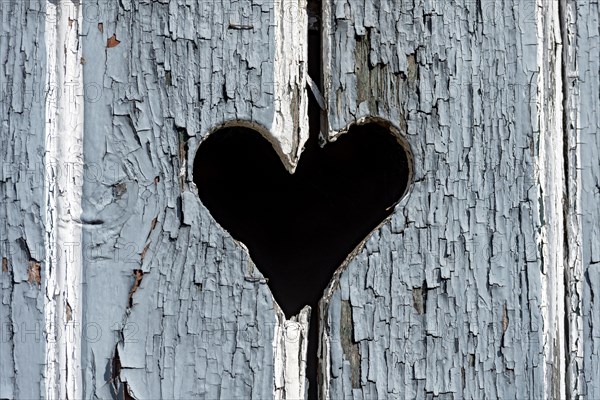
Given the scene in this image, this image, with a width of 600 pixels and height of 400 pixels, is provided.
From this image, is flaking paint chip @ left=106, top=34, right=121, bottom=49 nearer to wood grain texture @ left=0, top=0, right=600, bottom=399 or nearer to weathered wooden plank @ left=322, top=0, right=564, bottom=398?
wood grain texture @ left=0, top=0, right=600, bottom=399

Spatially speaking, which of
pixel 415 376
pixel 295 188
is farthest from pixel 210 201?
pixel 415 376

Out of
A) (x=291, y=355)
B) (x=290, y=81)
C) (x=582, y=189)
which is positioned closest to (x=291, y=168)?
(x=290, y=81)

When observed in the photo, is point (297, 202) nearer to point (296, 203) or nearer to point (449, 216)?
point (296, 203)

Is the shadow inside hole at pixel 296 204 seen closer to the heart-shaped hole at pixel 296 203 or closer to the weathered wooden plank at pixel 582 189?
the heart-shaped hole at pixel 296 203

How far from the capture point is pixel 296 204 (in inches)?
42.1

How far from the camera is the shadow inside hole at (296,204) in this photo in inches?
40.3

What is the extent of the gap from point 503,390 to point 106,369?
42 centimetres

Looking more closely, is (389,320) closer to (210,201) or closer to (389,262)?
(389,262)

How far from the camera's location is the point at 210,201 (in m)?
1.04

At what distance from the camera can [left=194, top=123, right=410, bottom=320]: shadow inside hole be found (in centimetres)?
102

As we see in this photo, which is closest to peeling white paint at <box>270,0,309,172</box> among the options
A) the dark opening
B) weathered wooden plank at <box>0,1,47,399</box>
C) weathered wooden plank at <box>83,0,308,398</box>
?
weathered wooden plank at <box>83,0,308,398</box>

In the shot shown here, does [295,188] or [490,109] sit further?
[295,188]

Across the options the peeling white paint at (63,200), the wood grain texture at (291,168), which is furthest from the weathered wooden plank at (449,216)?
the peeling white paint at (63,200)

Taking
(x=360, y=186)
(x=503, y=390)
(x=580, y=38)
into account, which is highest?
(x=580, y=38)
